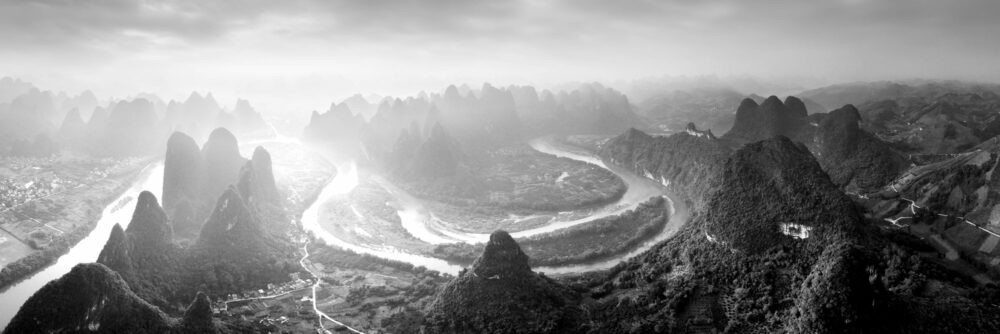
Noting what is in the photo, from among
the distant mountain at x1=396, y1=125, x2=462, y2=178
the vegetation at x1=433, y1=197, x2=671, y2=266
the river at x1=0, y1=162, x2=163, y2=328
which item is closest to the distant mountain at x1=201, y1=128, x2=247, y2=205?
the river at x1=0, y1=162, x2=163, y2=328

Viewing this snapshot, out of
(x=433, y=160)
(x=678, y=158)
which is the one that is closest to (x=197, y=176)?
(x=433, y=160)

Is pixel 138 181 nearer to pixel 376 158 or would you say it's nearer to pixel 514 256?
pixel 376 158

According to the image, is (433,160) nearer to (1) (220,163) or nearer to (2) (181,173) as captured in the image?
(1) (220,163)

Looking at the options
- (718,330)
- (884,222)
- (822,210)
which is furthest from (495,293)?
(884,222)

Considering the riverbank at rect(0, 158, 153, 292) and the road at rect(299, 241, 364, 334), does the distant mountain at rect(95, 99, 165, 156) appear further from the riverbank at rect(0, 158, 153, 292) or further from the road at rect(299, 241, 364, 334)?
the road at rect(299, 241, 364, 334)

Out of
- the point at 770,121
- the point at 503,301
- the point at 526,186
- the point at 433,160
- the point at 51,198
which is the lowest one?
the point at 526,186

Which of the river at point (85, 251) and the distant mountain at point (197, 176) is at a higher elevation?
the distant mountain at point (197, 176)

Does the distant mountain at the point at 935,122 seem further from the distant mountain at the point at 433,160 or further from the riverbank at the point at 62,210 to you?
the riverbank at the point at 62,210

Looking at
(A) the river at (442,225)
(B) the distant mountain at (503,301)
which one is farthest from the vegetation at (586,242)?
(B) the distant mountain at (503,301)
